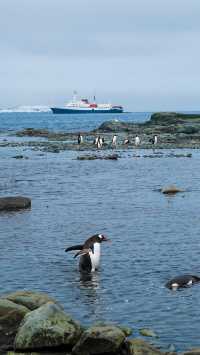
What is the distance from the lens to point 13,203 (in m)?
31.2

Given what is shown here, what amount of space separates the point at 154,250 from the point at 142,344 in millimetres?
8930

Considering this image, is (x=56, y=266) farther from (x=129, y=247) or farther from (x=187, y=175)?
(x=187, y=175)

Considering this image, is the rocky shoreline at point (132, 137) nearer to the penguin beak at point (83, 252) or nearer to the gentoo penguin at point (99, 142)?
the gentoo penguin at point (99, 142)

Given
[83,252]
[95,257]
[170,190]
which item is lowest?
[170,190]

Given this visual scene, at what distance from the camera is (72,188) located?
39312 millimetres

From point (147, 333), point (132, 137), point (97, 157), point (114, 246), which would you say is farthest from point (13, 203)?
point (132, 137)

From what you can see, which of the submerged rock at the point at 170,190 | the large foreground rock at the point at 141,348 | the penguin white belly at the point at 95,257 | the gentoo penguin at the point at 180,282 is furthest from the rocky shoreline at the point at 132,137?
the large foreground rock at the point at 141,348

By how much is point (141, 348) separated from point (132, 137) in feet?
239

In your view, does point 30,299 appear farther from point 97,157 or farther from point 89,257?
point 97,157

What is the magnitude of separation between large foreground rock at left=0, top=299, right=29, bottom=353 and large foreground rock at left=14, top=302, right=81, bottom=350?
624 mm

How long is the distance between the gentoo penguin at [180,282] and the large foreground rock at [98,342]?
480 cm

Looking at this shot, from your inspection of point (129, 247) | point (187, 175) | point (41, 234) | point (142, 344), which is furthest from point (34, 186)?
point (142, 344)

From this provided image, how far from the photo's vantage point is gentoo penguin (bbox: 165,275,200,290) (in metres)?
17.5

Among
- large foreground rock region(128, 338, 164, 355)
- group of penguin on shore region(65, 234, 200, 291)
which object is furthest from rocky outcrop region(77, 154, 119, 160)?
large foreground rock region(128, 338, 164, 355)
